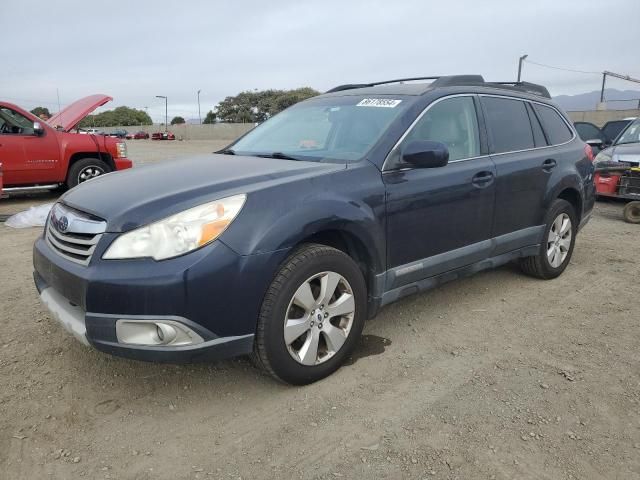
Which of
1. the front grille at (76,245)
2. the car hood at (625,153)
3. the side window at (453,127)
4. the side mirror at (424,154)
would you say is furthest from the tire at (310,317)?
the car hood at (625,153)

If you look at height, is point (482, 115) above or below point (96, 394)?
above

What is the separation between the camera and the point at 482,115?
385 cm

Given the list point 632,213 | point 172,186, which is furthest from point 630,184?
point 172,186

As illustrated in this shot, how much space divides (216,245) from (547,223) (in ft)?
10.3

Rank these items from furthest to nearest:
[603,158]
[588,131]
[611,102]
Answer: [611,102] < [588,131] < [603,158]

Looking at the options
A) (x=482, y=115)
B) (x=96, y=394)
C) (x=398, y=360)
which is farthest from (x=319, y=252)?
(x=482, y=115)

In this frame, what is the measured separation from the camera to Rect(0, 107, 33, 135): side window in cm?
827

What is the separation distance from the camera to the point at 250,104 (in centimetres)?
8156

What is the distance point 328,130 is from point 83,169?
22.4ft

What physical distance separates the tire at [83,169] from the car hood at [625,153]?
886cm

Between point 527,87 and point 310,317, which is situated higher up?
point 527,87

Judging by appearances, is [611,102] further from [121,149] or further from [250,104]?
[250,104]

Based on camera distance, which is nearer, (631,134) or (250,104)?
(631,134)

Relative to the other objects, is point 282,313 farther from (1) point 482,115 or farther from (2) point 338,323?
(1) point 482,115
